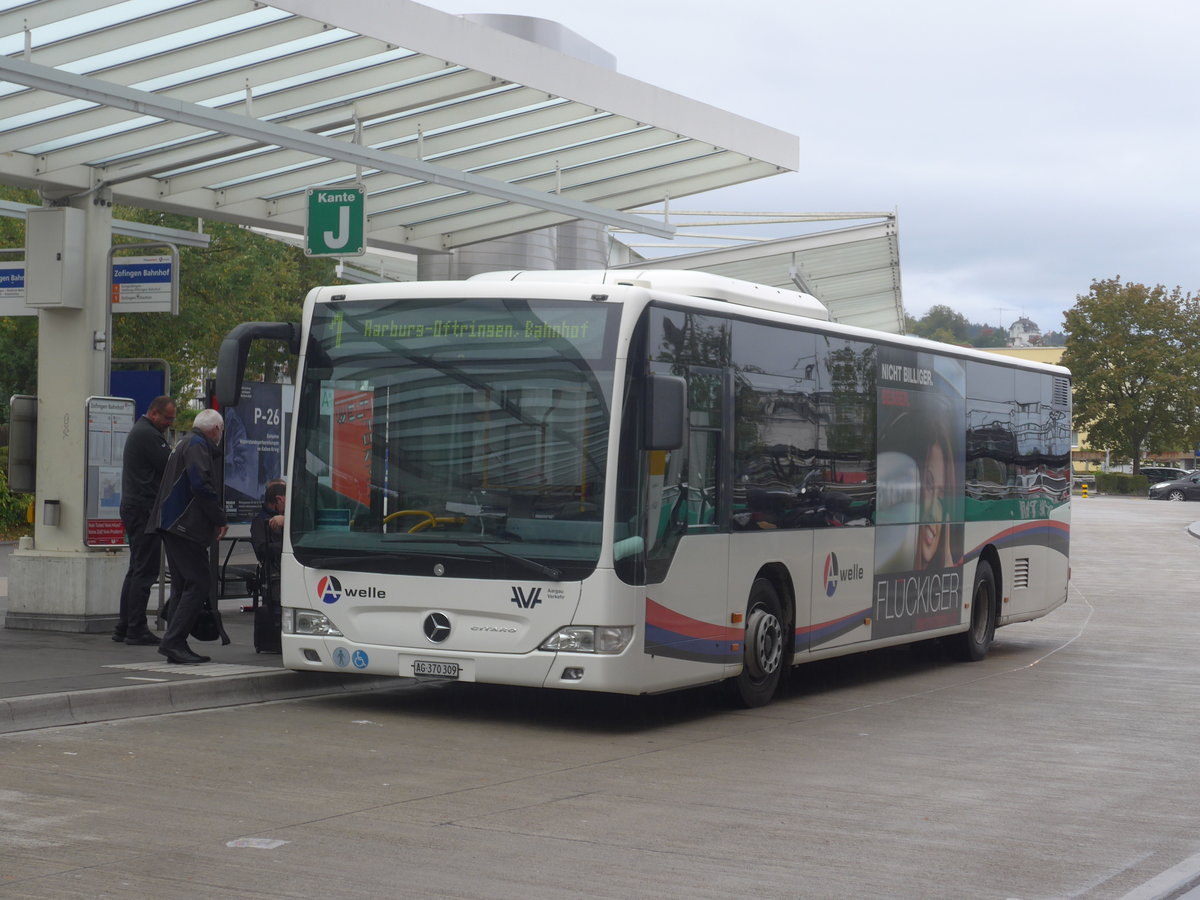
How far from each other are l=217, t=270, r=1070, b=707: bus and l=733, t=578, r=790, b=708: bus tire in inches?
0.9

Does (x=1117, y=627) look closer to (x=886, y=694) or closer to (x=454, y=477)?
(x=886, y=694)

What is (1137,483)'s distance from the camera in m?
88.4

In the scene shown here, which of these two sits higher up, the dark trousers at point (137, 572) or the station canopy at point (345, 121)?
the station canopy at point (345, 121)

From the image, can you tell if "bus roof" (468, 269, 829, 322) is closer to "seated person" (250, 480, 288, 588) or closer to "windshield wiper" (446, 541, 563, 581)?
"windshield wiper" (446, 541, 563, 581)

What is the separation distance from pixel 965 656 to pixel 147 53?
362 inches

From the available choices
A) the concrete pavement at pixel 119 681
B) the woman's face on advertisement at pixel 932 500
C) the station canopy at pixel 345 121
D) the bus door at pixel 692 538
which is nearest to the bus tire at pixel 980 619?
the woman's face on advertisement at pixel 932 500

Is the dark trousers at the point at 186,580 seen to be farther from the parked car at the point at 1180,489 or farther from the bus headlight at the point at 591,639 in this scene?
the parked car at the point at 1180,489

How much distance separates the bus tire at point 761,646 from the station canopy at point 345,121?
4659 mm

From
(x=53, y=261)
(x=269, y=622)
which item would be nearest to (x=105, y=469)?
(x=53, y=261)

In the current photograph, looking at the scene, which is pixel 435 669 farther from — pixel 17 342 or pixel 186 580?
pixel 17 342

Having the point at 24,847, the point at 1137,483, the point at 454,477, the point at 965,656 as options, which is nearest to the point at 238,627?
the point at 454,477

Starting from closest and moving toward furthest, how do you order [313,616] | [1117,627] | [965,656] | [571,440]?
[571,440]
[313,616]
[965,656]
[1117,627]

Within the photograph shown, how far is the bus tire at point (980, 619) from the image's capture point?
16.1 meters

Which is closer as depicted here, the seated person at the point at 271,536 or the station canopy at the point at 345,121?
the station canopy at the point at 345,121
